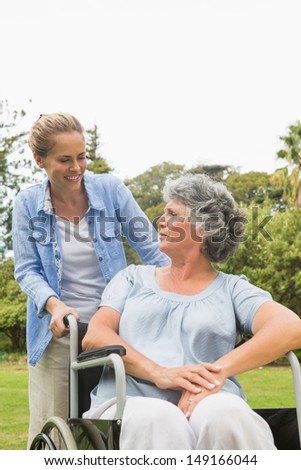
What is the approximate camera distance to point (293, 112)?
59.6 ft

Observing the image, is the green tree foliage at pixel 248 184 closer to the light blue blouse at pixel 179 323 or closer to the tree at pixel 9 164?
the tree at pixel 9 164

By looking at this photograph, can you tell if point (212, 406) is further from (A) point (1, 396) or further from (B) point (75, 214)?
(A) point (1, 396)

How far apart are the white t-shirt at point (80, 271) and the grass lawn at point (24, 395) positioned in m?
5.15

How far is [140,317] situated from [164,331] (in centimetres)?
10

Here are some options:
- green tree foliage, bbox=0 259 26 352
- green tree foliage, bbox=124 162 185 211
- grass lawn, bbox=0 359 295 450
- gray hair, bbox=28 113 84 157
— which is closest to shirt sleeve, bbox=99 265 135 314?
gray hair, bbox=28 113 84 157

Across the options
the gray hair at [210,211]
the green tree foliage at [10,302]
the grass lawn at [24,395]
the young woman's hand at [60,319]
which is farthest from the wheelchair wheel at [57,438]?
the green tree foliage at [10,302]

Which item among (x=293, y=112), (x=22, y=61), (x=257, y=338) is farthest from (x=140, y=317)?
(x=293, y=112)

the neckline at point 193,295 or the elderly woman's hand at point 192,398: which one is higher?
the neckline at point 193,295

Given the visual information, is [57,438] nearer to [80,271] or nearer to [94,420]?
[94,420]

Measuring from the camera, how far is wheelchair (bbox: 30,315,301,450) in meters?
2.08

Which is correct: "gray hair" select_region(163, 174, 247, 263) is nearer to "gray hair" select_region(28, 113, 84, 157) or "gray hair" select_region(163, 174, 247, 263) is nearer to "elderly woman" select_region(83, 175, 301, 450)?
"elderly woman" select_region(83, 175, 301, 450)

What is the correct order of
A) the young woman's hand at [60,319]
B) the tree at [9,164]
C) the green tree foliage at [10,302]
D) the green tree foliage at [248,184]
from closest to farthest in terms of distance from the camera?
1. the young woman's hand at [60,319]
2. the tree at [9,164]
3. the green tree foliage at [10,302]
4. the green tree foliage at [248,184]

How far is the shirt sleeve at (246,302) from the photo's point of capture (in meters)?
2.39

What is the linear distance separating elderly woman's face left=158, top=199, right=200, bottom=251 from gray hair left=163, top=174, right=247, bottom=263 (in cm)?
2
